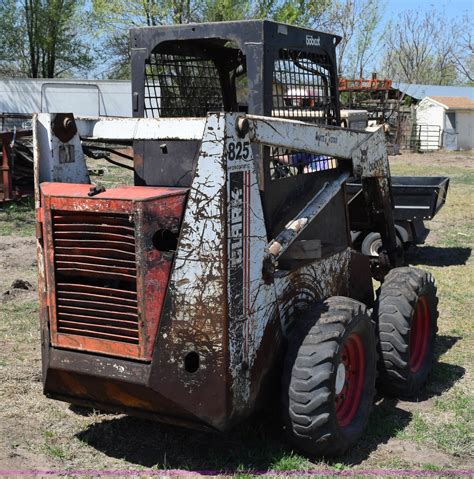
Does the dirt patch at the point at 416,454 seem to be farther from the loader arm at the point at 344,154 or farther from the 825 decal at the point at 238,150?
the 825 decal at the point at 238,150

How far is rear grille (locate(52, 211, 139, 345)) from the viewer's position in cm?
388

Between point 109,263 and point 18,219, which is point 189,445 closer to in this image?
point 109,263

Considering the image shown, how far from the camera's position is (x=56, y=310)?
13.4 feet

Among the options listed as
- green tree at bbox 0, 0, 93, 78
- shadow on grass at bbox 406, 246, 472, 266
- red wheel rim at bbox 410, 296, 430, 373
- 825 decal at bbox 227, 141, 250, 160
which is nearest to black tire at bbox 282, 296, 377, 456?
825 decal at bbox 227, 141, 250, 160

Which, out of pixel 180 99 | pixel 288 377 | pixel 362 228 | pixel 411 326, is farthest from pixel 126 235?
pixel 362 228

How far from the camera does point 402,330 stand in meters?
5.12

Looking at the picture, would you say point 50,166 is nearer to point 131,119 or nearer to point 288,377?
point 131,119

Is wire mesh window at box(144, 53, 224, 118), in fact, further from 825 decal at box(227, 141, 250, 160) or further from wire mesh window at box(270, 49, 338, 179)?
825 decal at box(227, 141, 250, 160)

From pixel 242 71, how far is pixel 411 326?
6.86ft

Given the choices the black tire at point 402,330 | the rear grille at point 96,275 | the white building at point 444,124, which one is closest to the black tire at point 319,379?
the black tire at point 402,330

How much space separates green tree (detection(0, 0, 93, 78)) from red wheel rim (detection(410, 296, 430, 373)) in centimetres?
3999

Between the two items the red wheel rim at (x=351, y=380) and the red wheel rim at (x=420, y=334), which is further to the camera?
the red wheel rim at (x=420, y=334)

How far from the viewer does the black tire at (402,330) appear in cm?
514

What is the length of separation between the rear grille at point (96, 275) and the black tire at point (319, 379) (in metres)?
0.88
